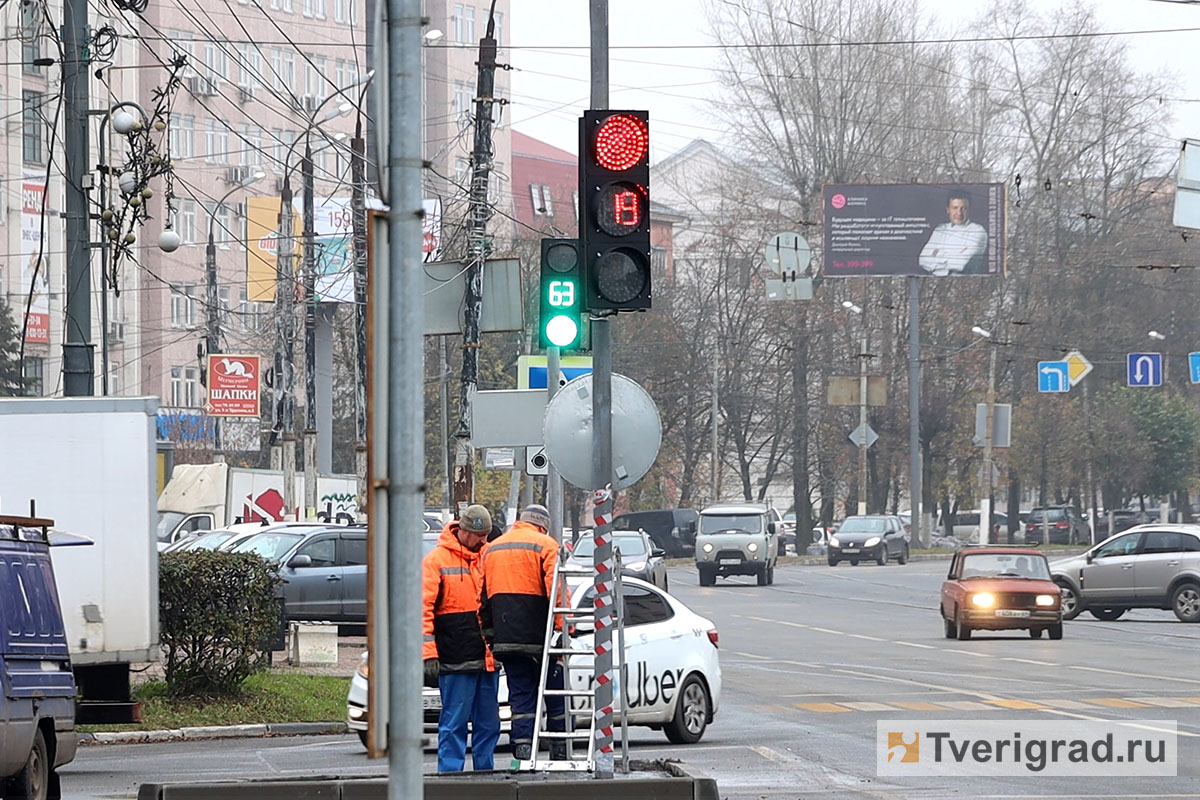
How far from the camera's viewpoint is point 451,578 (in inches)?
488

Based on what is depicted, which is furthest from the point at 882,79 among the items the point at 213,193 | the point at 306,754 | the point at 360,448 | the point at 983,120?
the point at 306,754

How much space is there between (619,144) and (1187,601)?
27.7 meters

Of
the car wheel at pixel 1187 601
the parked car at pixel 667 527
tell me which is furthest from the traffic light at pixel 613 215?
the parked car at pixel 667 527

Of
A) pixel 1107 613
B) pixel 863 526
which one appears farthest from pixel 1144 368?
pixel 1107 613

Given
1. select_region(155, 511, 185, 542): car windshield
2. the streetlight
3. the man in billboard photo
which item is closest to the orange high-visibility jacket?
select_region(155, 511, 185, 542): car windshield

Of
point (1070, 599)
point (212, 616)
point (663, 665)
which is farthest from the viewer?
point (1070, 599)

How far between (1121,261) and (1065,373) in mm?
15590

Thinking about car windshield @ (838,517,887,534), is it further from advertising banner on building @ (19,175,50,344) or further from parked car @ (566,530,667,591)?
advertising banner on building @ (19,175,50,344)

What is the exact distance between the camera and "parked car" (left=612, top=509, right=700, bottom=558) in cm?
7281

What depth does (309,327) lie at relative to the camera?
127ft

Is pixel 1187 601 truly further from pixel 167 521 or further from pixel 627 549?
pixel 167 521

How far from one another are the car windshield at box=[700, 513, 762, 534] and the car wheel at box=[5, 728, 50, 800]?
4057cm

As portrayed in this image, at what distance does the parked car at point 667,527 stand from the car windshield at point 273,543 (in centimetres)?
4388

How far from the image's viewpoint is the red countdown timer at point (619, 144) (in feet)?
35.9
